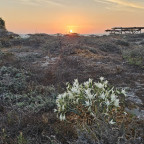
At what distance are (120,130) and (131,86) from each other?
4305mm

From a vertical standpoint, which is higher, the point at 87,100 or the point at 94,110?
the point at 87,100

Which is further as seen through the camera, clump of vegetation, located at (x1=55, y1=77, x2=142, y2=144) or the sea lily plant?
the sea lily plant

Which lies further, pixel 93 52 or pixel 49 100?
pixel 93 52

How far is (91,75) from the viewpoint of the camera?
9.04 meters

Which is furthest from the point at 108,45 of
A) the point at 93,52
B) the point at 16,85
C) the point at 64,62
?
the point at 16,85

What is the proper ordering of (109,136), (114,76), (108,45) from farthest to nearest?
(108,45)
(114,76)
(109,136)

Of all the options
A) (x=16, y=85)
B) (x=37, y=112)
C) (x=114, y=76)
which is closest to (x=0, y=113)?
(x=37, y=112)

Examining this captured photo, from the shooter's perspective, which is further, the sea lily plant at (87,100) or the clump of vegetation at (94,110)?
the sea lily plant at (87,100)

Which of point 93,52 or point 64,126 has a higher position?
point 93,52

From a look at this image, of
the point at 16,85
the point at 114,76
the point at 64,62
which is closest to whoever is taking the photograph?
the point at 16,85

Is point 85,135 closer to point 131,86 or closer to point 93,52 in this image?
point 131,86

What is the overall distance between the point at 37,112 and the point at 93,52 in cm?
1072

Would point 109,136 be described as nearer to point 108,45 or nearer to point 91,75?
point 91,75

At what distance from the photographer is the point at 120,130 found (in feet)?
11.7
